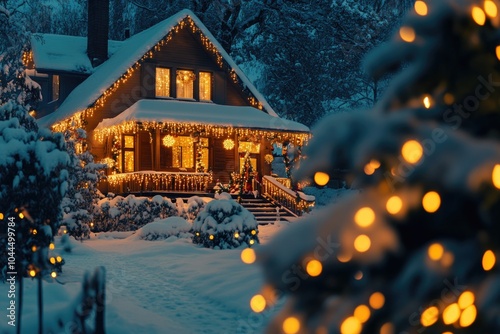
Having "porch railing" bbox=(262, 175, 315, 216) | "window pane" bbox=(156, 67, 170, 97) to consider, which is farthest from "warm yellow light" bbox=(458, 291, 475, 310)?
"window pane" bbox=(156, 67, 170, 97)

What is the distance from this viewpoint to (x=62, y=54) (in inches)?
1287

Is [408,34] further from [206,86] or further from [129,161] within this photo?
[206,86]

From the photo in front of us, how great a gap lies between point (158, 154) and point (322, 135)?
2535cm

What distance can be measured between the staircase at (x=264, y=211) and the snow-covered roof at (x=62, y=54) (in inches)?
445

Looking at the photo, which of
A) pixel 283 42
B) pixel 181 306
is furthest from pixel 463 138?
pixel 283 42

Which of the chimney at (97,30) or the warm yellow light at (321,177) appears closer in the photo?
the warm yellow light at (321,177)

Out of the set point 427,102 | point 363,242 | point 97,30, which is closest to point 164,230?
point 97,30

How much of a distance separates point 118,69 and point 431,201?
26.9 metres

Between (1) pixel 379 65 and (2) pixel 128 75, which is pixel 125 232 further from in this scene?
(1) pixel 379 65

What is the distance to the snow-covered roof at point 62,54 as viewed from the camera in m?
31.4

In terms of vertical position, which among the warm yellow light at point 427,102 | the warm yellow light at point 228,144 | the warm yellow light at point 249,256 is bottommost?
the warm yellow light at point 228,144

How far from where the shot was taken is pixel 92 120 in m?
29.2

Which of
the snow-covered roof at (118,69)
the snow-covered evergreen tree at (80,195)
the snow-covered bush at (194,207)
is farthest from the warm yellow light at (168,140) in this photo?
the snow-covered evergreen tree at (80,195)

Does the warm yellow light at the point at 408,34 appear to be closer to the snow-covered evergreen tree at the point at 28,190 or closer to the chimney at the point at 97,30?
the snow-covered evergreen tree at the point at 28,190
